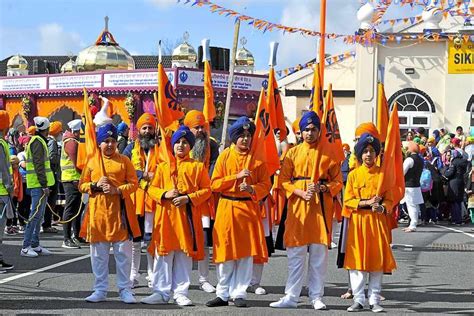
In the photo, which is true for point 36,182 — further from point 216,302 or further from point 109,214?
point 216,302

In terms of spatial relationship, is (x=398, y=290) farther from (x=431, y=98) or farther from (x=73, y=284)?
(x=431, y=98)

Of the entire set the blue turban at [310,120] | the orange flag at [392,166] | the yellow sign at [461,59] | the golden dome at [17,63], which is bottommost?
the orange flag at [392,166]

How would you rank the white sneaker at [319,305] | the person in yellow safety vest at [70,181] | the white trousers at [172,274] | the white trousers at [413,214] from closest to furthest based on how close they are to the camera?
the white sneaker at [319,305] → the white trousers at [172,274] → the person in yellow safety vest at [70,181] → the white trousers at [413,214]

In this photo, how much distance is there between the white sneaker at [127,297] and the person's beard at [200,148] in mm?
1825

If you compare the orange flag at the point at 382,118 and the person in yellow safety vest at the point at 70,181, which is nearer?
the orange flag at the point at 382,118

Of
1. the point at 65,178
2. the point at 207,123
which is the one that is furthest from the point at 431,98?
the point at 207,123

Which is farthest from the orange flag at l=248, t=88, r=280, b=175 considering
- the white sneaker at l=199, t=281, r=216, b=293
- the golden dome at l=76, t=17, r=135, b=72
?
the golden dome at l=76, t=17, r=135, b=72

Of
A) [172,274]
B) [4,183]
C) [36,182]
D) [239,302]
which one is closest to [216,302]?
[239,302]

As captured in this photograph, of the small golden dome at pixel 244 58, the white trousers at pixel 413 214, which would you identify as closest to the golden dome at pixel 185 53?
the small golden dome at pixel 244 58

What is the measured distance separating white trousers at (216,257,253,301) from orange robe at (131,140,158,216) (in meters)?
1.29

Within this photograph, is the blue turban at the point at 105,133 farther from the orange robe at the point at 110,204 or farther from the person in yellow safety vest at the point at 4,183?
the person in yellow safety vest at the point at 4,183

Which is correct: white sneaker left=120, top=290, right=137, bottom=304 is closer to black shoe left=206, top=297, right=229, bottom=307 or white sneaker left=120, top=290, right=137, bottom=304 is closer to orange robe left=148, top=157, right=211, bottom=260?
orange robe left=148, top=157, right=211, bottom=260

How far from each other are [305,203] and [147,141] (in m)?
2.39

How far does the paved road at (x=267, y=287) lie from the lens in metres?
8.88
